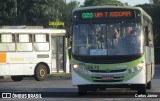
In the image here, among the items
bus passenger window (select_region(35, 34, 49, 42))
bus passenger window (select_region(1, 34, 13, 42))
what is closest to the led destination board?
bus passenger window (select_region(1, 34, 13, 42))

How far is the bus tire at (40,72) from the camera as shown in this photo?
3120cm

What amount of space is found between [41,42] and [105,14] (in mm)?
12586

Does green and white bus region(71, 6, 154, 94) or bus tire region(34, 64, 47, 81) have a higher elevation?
green and white bus region(71, 6, 154, 94)

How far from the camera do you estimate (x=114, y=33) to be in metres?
18.9

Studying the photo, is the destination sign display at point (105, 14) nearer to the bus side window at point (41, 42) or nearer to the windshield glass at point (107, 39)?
the windshield glass at point (107, 39)

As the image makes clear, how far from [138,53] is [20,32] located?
42.4ft

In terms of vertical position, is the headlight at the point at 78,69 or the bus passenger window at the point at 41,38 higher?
the bus passenger window at the point at 41,38

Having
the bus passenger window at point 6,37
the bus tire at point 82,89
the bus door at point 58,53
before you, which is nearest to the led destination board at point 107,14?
the bus tire at point 82,89

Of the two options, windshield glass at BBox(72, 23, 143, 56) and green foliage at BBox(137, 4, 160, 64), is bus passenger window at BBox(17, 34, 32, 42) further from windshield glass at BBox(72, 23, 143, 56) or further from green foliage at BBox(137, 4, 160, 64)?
green foliage at BBox(137, 4, 160, 64)

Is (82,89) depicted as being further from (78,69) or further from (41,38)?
(41,38)

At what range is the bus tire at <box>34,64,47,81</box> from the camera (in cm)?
3120

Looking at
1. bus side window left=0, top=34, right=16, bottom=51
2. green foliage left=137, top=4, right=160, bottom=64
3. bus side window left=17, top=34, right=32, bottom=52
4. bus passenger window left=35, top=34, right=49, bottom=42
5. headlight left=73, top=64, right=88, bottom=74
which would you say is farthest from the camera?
green foliage left=137, top=4, right=160, bottom=64

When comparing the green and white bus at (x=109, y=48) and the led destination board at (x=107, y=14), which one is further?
the led destination board at (x=107, y=14)

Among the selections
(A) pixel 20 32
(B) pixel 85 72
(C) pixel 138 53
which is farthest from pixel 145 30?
(A) pixel 20 32
